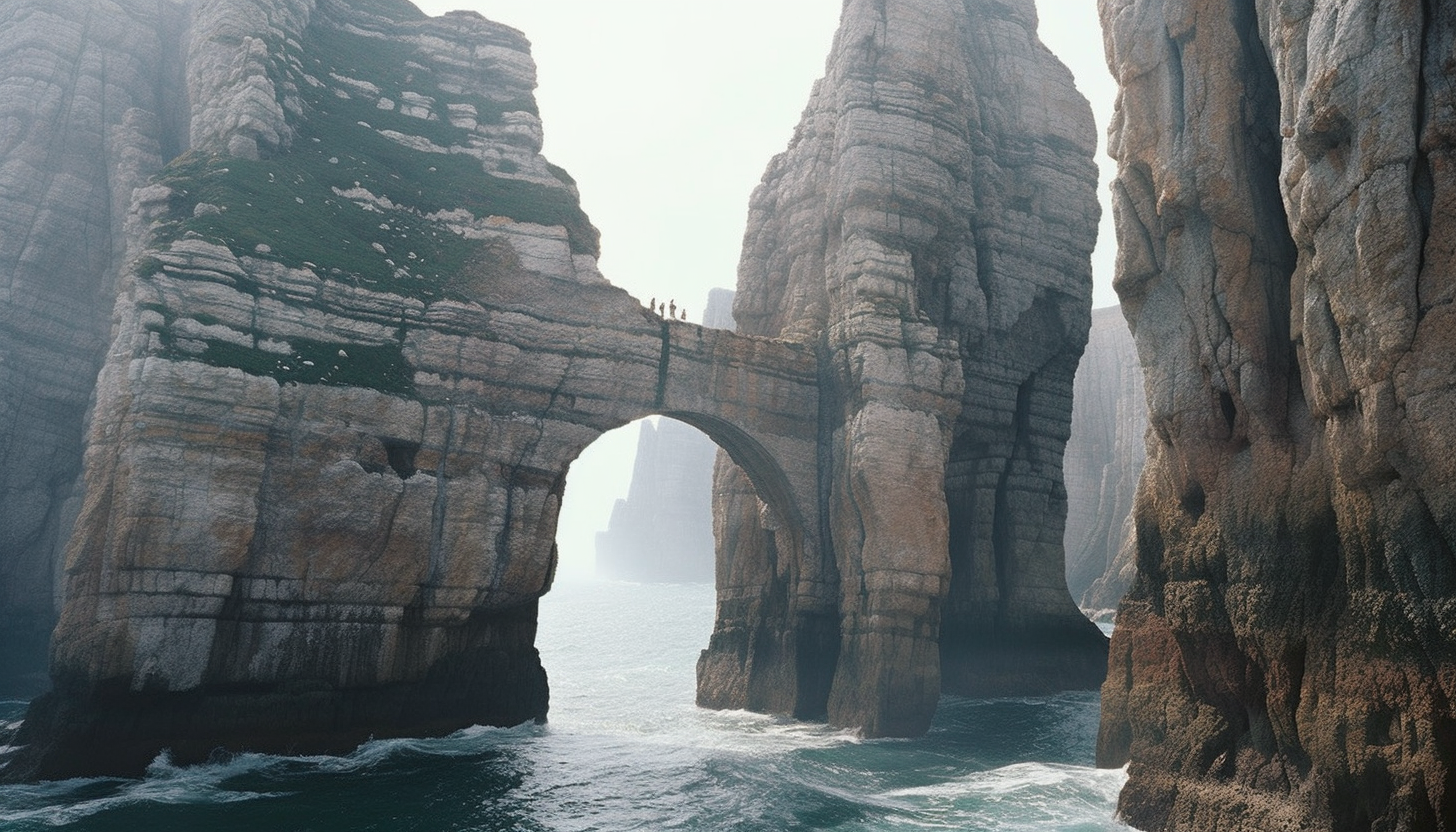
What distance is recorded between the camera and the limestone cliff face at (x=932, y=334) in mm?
31188

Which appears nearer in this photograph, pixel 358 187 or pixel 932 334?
pixel 358 187

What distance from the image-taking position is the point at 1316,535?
14.6 metres

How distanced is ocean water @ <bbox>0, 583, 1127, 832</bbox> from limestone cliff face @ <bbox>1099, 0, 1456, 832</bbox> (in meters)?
3.57

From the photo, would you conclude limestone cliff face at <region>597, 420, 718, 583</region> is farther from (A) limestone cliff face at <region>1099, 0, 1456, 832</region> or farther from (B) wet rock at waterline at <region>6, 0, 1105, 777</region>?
(A) limestone cliff face at <region>1099, 0, 1456, 832</region>

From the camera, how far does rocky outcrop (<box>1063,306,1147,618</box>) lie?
92250 mm

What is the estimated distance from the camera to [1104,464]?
10512 centimetres

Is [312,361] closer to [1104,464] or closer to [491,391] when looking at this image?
[491,391]

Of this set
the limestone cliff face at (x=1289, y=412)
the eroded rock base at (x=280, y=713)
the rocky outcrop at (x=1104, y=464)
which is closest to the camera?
the limestone cliff face at (x=1289, y=412)

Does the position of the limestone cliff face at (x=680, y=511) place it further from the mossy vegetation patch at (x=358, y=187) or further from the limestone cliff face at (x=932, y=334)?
the mossy vegetation patch at (x=358, y=187)

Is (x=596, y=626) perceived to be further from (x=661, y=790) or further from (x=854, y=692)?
(x=661, y=790)

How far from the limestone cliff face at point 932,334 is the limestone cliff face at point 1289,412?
11.1 m

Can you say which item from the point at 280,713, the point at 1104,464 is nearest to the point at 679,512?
the point at 1104,464

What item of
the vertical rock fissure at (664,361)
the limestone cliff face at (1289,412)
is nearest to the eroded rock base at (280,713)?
the vertical rock fissure at (664,361)

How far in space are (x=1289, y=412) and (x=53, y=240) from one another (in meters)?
44.7
